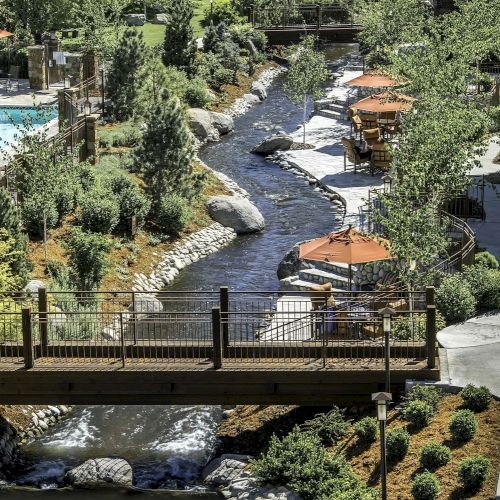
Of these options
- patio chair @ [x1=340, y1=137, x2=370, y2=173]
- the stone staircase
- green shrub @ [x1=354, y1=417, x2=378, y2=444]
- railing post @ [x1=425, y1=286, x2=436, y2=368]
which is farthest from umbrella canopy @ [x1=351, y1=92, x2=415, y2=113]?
green shrub @ [x1=354, y1=417, x2=378, y2=444]

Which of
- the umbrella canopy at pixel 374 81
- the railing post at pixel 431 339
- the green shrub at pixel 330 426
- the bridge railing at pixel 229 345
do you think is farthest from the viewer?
the umbrella canopy at pixel 374 81

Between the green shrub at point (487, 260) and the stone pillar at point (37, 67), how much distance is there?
29.1 metres

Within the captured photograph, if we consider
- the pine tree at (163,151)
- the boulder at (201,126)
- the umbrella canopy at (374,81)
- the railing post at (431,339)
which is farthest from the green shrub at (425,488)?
the boulder at (201,126)

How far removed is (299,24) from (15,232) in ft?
150

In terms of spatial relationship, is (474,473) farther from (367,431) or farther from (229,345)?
(229,345)

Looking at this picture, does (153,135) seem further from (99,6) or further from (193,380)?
(99,6)

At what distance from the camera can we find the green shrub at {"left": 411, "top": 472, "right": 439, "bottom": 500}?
62.3ft

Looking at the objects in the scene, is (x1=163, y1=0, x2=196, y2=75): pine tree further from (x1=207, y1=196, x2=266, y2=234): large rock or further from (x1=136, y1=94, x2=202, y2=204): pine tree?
(x1=136, y1=94, x2=202, y2=204): pine tree

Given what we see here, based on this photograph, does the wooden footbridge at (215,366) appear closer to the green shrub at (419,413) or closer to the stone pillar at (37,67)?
the green shrub at (419,413)

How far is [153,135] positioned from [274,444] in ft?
59.4

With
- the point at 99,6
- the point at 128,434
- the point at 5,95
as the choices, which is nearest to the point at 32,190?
the point at 128,434

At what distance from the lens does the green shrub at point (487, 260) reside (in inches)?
1125

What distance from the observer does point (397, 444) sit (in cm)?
2042

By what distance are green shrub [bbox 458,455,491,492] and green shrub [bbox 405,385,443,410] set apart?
2486 mm
